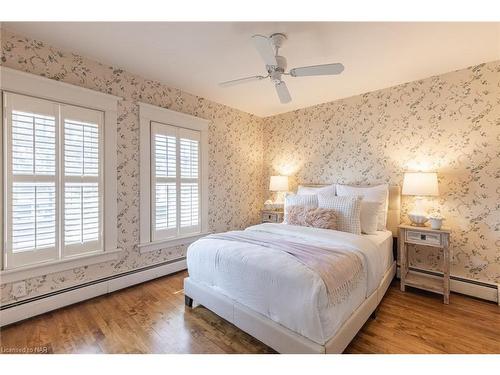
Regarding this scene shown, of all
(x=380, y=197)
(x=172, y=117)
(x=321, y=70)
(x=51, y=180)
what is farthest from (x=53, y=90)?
(x=380, y=197)

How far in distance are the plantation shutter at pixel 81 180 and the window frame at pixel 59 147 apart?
0.06 metres

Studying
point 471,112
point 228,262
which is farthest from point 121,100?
point 471,112

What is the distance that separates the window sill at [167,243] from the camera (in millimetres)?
2888

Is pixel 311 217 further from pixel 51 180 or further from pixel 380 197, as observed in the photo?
pixel 51 180

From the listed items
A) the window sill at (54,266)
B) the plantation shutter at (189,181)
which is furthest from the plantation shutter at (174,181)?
the window sill at (54,266)

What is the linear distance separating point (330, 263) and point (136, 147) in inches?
97.3

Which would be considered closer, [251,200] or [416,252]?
[416,252]

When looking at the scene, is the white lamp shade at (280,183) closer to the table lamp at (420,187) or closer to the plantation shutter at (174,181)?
the plantation shutter at (174,181)

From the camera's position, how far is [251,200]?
4.37 metres

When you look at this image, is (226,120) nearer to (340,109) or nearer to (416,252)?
(340,109)

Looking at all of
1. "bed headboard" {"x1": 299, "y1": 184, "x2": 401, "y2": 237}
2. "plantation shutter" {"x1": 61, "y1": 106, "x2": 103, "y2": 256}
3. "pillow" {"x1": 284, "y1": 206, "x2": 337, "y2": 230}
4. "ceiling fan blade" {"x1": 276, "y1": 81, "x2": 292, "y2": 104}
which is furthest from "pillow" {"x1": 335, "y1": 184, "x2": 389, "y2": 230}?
"plantation shutter" {"x1": 61, "y1": 106, "x2": 103, "y2": 256}

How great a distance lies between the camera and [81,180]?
7.73 feet
